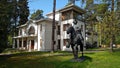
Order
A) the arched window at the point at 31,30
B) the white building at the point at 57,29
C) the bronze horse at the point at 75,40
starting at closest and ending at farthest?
the bronze horse at the point at 75,40 < the white building at the point at 57,29 < the arched window at the point at 31,30

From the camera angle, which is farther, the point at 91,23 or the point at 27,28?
the point at 91,23

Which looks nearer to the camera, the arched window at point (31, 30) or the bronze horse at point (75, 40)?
the bronze horse at point (75, 40)

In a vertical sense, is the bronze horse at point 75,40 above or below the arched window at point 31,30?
below

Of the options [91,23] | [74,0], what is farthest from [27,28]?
[91,23]

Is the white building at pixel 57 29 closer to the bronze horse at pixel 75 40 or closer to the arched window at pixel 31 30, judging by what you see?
the arched window at pixel 31 30

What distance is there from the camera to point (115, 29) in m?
28.3

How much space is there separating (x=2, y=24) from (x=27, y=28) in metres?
Answer: 24.8

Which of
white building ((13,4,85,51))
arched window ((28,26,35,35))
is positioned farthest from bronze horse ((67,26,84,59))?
arched window ((28,26,35,35))

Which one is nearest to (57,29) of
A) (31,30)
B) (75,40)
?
(31,30)

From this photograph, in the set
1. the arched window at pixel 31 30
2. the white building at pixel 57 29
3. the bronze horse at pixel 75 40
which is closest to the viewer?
the bronze horse at pixel 75 40

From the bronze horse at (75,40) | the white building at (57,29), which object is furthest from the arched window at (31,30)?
the bronze horse at (75,40)

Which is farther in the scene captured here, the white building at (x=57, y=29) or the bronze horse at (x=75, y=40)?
the white building at (x=57, y=29)

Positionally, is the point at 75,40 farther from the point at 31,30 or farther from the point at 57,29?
the point at 31,30

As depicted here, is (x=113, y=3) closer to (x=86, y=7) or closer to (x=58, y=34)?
(x=58, y=34)
